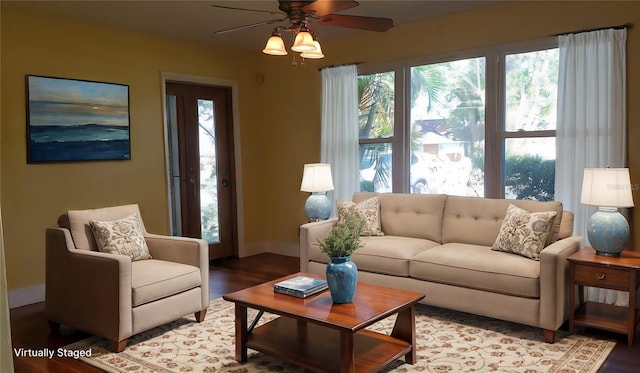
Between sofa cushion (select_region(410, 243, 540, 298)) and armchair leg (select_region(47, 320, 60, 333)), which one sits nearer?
sofa cushion (select_region(410, 243, 540, 298))

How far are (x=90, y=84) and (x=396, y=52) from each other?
302 cm

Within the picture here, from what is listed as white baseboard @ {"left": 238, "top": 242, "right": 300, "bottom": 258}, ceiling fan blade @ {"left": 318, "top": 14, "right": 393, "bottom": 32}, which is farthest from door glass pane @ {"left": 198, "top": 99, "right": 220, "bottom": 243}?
ceiling fan blade @ {"left": 318, "top": 14, "right": 393, "bottom": 32}

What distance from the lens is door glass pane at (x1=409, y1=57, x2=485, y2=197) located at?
4.65 metres

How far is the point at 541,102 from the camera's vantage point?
428 cm

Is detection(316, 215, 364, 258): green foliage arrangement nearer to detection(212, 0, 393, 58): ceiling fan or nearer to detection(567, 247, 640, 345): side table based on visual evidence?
detection(212, 0, 393, 58): ceiling fan

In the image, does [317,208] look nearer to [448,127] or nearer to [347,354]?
[448,127]

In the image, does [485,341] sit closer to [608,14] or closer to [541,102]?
[541,102]

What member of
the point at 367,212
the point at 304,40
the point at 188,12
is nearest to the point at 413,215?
the point at 367,212

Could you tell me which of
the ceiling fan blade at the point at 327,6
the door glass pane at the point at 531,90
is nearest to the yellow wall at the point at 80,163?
the ceiling fan blade at the point at 327,6

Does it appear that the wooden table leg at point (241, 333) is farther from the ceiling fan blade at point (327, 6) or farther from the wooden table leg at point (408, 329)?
the ceiling fan blade at point (327, 6)

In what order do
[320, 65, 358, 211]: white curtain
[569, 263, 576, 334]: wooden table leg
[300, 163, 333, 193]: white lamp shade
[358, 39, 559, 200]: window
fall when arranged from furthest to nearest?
1. [320, 65, 358, 211]: white curtain
2. [300, 163, 333, 193]: white lamp shade
3. [358, 39, 559, 200]: window
4. [569, 263, 576, 334]: wooden table leg

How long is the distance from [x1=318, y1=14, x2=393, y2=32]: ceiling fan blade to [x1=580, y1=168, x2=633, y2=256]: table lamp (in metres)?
1.80

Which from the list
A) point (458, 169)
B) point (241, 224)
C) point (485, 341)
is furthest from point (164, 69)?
point (485, 341)

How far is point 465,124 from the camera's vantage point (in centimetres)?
471
